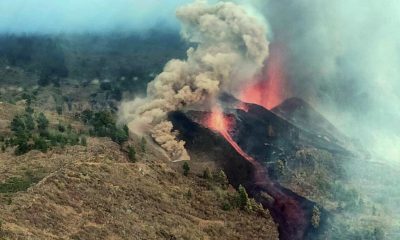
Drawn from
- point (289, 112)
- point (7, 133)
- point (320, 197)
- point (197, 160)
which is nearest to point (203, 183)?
point (197, 160)

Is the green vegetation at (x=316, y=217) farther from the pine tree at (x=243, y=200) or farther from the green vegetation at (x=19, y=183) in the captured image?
the green vegetation at (x=19, y=183)

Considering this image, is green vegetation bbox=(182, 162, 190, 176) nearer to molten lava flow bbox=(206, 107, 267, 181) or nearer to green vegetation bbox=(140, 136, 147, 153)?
green vegetation bbox=(140, 136, 147, 153)

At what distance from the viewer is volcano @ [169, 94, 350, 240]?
94.8m

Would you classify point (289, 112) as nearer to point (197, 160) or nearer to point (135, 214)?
point (197, 160)

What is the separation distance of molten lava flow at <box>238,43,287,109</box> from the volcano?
6727 millimetres

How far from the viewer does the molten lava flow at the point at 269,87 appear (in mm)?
140000

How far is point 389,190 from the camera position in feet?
337

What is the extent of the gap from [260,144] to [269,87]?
33.4 m

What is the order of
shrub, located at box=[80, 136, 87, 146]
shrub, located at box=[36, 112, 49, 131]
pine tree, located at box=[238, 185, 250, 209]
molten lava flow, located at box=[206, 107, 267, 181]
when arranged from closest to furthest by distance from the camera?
pine tree, located at box=[238, 185, 250, 209], shrub, located at box=[80, 136, 87, 146], molten lava flow, located at box=[206, 107, 267, 181], shrub, located at box=[36, 112, 49, 131]

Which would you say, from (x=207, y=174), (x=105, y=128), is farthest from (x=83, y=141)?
(x=207, y=174)

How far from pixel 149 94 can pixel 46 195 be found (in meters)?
64.6

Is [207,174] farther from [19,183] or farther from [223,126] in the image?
[19,183]

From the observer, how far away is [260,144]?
377 feet

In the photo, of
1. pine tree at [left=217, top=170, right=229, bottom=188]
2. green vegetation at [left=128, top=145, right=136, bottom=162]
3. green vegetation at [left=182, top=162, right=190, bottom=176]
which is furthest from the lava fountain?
green vegetation at [left=128, top=145, right=136, bottom=162]
